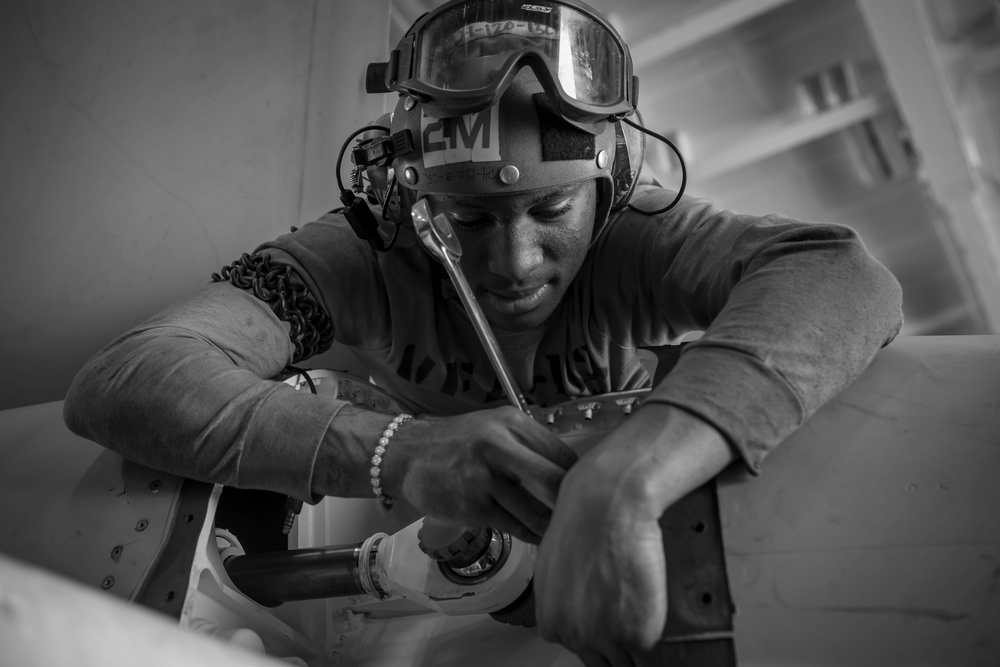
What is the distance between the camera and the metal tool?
1.06 metres

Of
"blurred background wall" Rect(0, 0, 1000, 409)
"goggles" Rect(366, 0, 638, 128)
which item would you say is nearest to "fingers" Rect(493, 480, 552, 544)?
"goggles" Rect(366, 0, 638, 128)

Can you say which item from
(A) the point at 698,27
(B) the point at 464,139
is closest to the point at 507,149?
(B) the point at 464,139

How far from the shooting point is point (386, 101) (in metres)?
1.96

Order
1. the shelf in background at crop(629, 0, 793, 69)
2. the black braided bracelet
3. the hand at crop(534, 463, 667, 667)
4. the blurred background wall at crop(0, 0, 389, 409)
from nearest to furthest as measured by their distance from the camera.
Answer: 1. the hand at crop(534, 463, 667, 667)
2. the black braided bracelet
3. the blurred background wall at crop(0, 0, 389, 409)
4. the shelf in background at crop(629, 0, 793, 69)

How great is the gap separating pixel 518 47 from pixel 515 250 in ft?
0.85

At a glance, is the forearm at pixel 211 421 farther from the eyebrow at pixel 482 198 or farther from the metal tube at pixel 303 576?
the eyebrow at pixel 482 198

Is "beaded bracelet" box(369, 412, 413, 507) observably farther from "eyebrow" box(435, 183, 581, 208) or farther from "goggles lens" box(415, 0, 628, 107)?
"goggles lens" box(415, 0, 628, 107)

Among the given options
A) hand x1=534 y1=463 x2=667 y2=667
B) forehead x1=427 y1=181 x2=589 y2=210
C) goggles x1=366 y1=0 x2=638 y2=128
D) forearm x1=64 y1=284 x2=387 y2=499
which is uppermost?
goggles x1=366 y1=0 x2=638 y2=128

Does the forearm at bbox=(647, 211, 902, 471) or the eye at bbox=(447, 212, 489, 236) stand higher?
the eye at bbox=(447, 212, 489, 236)

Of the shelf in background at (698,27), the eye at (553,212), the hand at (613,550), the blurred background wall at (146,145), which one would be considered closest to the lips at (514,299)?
the eye at (553,212)

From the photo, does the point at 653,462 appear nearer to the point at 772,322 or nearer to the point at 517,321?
the point at 772,322

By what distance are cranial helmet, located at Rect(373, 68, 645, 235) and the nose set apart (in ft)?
0.18

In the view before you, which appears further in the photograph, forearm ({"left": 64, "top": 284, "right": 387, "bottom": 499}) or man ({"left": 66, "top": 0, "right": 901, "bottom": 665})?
forearm ({"left": 64, "top": 284, "right": 387, "bottom": 499})

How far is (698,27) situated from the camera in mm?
2545
